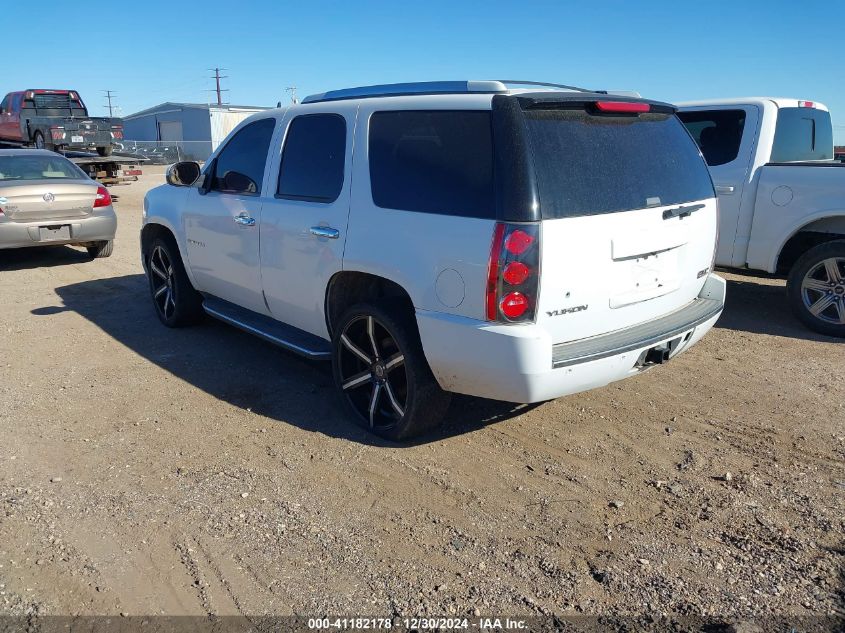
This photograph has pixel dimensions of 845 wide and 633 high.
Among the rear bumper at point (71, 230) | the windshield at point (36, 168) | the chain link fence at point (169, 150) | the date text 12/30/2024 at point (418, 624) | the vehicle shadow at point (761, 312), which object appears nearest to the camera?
the date text 12/30/2024 at point (418, 624)

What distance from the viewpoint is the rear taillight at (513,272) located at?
137 inches

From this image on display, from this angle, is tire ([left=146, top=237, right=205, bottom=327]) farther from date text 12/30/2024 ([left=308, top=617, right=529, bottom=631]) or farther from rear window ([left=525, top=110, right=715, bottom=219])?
date text 12/30/2024 ([left=308, top=617, right=529, bottom=631])

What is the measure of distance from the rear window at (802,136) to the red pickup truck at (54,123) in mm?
21902

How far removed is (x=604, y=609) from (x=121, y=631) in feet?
6.24

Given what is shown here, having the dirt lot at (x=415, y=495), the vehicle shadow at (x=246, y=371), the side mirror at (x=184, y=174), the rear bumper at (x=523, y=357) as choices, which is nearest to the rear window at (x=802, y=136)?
the dirt lot at (x=415, y=495)

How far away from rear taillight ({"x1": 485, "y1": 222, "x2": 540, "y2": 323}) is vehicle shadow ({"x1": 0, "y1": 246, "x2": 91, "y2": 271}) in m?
8.62

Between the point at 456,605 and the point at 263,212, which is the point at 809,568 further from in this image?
the point at 263,212

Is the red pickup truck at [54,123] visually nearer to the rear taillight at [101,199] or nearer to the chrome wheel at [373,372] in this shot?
the rear taillight at [101,199]

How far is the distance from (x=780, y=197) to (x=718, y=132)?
3.31ft

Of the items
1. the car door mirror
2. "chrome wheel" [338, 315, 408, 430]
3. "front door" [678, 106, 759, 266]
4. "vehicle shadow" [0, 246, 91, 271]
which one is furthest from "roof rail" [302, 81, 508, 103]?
"vehicle shadow" [0, 246, 91, 271]

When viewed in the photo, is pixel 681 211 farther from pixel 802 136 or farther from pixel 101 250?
pixel 101 250

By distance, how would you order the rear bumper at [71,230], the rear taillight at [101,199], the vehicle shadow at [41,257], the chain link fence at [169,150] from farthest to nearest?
the chain link fence at [169,150]
the vehicle shadow at [41,257]
the rear taillight at [101,199]
the rear bumper at [71,230]

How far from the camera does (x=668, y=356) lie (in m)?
4.10

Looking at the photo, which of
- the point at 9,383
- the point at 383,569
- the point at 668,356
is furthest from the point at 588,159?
the point at 9,383
